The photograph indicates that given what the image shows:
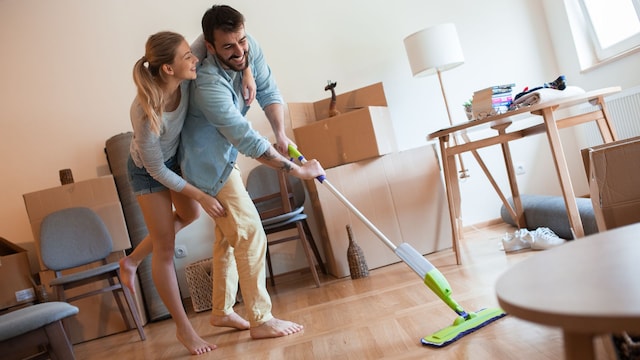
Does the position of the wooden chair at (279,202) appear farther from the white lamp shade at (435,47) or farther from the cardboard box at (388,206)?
the white lamp shade at (435,47)

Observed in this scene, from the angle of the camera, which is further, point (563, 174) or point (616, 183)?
point (563, 174)

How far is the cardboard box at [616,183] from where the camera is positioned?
159 centimetres

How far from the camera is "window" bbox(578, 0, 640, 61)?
3404 mm

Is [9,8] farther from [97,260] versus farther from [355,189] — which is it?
[355,189]

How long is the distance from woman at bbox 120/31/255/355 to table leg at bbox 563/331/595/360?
163 centimetres

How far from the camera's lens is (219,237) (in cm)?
234

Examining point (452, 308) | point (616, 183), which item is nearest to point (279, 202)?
point (452, 308)

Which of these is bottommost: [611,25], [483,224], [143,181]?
[483,224]

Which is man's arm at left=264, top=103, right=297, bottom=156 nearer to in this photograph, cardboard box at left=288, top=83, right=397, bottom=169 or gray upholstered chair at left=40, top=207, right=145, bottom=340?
cardboard box at left=288, top=83, right=397, bottom=169

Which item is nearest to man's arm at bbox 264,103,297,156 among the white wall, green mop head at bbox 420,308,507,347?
green mop head at bbox 420,308,507,347

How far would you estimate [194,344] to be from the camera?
223 centimetres

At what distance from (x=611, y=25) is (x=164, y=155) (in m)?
3.02

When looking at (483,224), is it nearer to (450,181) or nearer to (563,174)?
(450,181)

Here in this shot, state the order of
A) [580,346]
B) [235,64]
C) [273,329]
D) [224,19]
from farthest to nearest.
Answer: [273,329]
[235,64]
[224,19]
[580,346]
